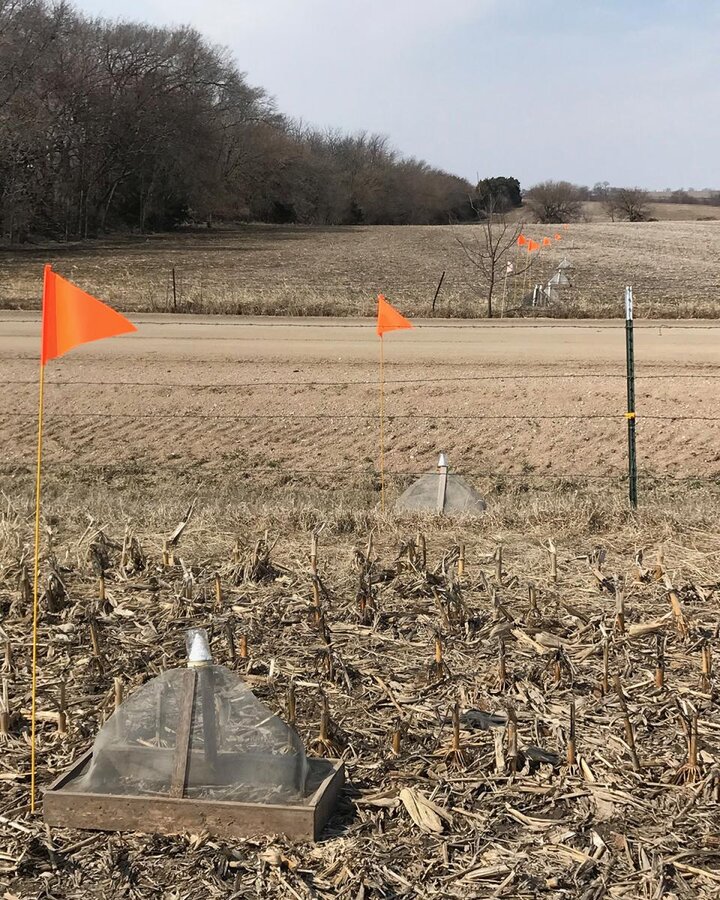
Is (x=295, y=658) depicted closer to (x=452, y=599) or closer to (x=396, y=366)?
(x=452, y=599)

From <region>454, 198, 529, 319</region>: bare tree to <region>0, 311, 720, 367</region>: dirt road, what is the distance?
3733mm

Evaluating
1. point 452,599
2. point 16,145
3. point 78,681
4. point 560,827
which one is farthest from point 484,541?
point 16,145

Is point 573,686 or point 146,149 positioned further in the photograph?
point 146,149

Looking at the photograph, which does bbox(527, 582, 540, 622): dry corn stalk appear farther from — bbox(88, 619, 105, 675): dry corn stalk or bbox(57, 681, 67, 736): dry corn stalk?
bbox(57, 681, 67, 736): dry corn stalk

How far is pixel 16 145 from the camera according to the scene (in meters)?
54.9

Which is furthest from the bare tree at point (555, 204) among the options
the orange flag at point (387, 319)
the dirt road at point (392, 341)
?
the orange flag at point (387, 319)

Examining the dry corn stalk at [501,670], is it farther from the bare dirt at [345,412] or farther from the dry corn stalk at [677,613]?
the bare dirt at [345,412]

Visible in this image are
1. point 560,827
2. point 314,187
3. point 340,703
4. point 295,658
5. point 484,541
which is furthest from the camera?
point 314,187

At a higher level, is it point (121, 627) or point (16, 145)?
point (16, 145)

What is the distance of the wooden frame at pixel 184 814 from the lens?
4.04m

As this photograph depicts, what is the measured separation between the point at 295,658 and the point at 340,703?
0.57m

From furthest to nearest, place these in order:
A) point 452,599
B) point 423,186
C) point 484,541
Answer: point 423,186, point 484,541, point 452,599

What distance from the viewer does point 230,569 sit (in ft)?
23.0

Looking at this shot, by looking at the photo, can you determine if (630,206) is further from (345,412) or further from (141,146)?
(345,412)
